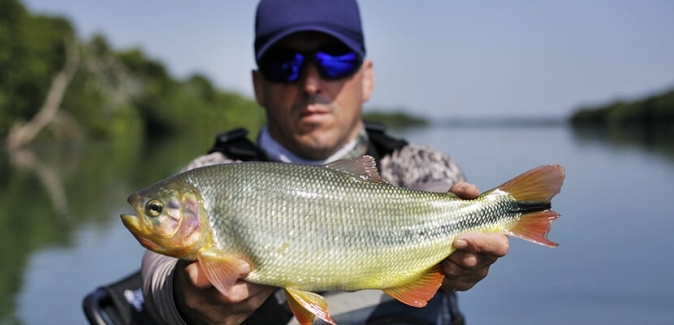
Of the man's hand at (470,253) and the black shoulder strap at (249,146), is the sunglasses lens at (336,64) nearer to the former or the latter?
the black shoulder strap at (249,146)

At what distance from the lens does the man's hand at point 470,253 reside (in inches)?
128

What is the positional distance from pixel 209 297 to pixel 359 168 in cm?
90

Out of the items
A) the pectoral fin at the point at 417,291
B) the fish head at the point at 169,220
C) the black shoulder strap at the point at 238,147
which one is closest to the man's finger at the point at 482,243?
the pectoral fin at the point at 417,291

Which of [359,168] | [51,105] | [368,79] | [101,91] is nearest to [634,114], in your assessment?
[101,91]

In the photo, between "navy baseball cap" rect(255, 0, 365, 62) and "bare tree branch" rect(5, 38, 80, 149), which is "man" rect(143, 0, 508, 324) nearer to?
"navy baseball cap" rect(255, 0, 365, 62)

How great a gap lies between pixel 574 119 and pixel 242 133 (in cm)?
13827

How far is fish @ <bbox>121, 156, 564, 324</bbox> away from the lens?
306cm

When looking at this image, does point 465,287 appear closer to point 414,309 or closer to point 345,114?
point 414,309

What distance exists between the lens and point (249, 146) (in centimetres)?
486

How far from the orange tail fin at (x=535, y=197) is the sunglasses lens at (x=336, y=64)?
5.18 feet

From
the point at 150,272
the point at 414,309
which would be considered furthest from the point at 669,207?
the point at 150,272

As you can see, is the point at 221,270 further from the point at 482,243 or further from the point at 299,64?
the point at 299,64

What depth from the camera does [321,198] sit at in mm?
3225

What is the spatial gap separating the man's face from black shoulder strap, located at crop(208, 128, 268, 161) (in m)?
0.19
